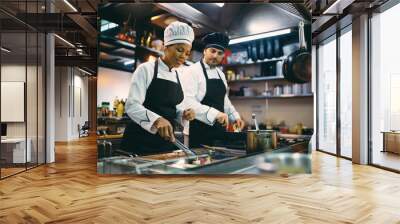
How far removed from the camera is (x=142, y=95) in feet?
18.0

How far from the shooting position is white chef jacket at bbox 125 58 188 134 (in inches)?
216

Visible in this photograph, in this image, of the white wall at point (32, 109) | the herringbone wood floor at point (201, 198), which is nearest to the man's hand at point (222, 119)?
the herringbone wood floor at point (201, 198)

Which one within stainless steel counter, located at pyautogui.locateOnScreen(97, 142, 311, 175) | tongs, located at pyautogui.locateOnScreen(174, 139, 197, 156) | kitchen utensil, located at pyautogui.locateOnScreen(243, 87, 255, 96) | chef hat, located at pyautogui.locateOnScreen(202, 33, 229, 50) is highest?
chef hat, located at pyautogui.locateOnScreen(202, 33, 229, 50)

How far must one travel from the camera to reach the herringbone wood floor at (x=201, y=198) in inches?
138

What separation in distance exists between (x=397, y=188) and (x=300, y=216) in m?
2.10

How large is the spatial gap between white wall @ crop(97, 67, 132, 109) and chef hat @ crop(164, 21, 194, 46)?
83 cm

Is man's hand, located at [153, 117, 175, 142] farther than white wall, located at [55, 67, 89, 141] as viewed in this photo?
No

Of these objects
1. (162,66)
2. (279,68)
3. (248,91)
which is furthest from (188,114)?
(279,68)

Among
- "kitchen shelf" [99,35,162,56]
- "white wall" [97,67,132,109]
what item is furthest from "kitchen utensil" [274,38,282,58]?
"white wall" [97,67,132,109]

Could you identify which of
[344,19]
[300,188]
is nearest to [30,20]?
[300,188]

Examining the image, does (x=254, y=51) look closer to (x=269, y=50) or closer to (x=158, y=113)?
(x=269, y=50)

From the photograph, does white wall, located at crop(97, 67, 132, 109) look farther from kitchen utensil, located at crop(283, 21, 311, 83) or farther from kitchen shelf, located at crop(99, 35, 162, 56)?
kitchen utensil, located at crop(283, 21, 311, 83)

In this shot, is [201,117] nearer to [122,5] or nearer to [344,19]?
[122,5]

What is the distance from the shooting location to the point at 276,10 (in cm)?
565
